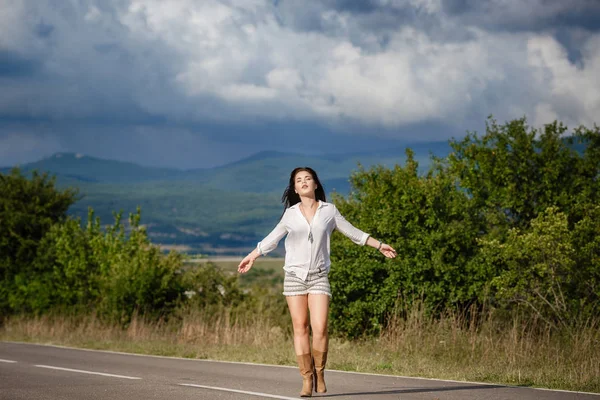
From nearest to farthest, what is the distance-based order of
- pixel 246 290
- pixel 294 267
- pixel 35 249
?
pixel 294 267 → pixel 246 290 → pixel 35 249

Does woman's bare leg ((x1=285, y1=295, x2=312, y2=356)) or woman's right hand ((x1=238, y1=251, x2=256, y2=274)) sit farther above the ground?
woman's right hand ((x1=238, y1=251, x2=256, y2=274))

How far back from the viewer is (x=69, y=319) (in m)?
28.1

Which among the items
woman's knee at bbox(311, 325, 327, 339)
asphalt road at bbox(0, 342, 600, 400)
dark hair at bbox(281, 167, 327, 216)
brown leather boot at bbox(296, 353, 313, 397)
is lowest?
asphalt road at bbox(0, 342, 600, 400)

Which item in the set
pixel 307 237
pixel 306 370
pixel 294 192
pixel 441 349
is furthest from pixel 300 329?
pixel 441 349

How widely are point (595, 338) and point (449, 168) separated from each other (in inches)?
323

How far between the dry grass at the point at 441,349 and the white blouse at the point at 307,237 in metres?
3.88

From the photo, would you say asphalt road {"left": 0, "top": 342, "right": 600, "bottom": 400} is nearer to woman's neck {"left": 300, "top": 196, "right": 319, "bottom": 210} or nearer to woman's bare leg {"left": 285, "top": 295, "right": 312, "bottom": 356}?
woman's bare leg {"left": 285, "top": 295, "right": 312, "bottom": 356}

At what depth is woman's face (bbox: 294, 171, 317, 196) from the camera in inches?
369

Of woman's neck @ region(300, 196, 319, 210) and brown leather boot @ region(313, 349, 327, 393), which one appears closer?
brown leather boot @ region(313, 349, 327, 393)

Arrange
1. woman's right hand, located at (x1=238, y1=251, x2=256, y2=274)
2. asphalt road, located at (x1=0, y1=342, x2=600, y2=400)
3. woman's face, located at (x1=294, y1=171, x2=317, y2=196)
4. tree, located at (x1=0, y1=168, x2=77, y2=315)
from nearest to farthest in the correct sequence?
woman's face, located at (x1=294, y1=171, x2=317, y2=196) < woman's right hand, located at (x1=238, y1=251, x2=256, y2=274) < asphalt road, located at (x1=0, y1=342, x2=600, y2=400) < tree, located at (x1=0, y1=168, x2=77, y2=315)

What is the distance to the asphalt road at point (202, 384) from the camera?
1009 cm

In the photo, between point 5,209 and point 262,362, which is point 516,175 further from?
point 5,209

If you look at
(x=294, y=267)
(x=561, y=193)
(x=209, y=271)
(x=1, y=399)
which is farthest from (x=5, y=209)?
(x=294, y=267)

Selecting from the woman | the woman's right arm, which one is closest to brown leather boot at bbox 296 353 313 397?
the woman
